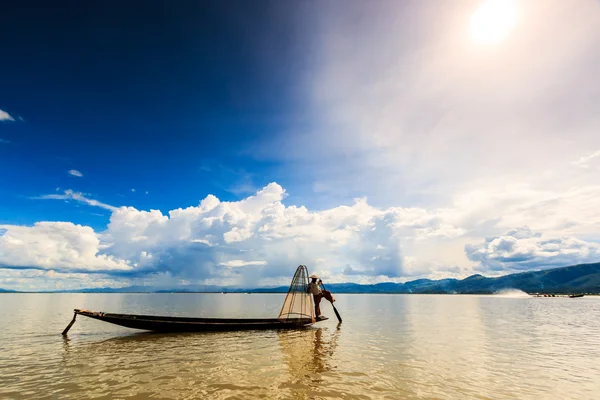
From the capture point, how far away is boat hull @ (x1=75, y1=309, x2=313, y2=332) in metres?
30.7

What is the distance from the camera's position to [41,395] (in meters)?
14.1

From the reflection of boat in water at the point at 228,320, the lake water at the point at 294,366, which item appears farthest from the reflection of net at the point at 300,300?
the lake water at the point at 294,366

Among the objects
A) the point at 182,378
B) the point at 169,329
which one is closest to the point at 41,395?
the point at 182,378

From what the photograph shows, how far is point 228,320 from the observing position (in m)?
35.8

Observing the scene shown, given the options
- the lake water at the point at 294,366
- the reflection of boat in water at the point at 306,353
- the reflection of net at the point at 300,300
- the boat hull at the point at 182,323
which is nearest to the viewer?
the lake water at the point at 294,366

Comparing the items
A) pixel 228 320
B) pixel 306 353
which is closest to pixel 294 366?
pixel 306 353

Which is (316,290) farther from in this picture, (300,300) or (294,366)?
(294,366)

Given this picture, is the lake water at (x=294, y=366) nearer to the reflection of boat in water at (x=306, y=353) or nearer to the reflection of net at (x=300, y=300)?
the reflection of boat in water at (x=306, y=353)

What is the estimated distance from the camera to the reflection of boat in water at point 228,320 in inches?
1227

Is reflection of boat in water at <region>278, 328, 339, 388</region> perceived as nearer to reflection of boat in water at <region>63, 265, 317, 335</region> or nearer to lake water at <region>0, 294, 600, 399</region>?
lake water at <region>0, 294, 600, 399</region>

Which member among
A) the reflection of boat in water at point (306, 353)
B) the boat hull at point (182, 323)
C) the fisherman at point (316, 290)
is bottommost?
the reflection of boat in water at point (306, 353)

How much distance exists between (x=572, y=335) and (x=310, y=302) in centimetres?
3067

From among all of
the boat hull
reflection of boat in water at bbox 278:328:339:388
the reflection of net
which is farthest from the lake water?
the reflection of net

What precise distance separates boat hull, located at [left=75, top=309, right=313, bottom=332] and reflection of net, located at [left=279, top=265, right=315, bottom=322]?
1.32m
